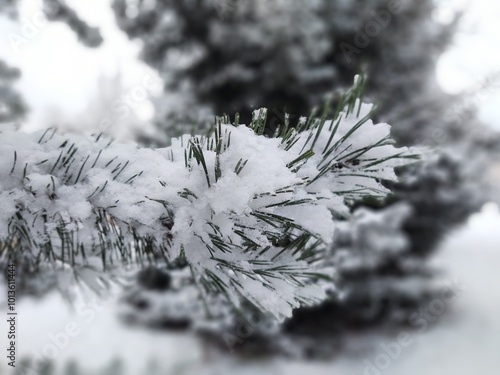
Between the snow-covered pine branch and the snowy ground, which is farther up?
the snowy ground

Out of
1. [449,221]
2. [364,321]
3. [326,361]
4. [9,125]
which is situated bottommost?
[9,125]

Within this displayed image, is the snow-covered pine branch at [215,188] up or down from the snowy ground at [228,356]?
down

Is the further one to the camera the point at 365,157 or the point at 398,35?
the point at 398,35

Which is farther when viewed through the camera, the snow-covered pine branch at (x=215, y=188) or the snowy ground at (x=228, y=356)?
the snowy ground at (x=228, y=356)

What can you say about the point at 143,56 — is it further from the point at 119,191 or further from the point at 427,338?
the point at 427,338

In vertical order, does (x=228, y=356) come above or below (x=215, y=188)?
above

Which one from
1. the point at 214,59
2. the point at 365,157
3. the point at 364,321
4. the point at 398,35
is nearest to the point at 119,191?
the point at 365,157

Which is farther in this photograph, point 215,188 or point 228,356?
point 228,356

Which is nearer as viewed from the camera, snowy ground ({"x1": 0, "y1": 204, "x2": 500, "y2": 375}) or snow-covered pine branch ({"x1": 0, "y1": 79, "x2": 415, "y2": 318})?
snow-covered pine branch ({"x1": 0, "y1": 79, "x2": 415, "y2": 318})
